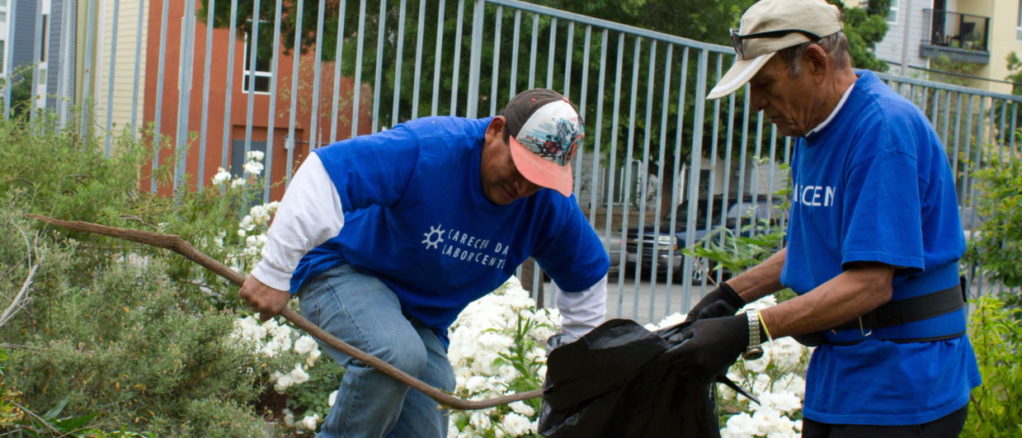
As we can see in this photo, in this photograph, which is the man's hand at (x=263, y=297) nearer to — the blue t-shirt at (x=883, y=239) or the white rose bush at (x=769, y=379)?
the blue t-shirt at (x=883, y=239)

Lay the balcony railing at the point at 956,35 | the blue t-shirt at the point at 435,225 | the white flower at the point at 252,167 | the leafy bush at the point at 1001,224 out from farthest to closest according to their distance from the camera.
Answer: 1. the balcony railing at the point at 956,35
2. the leafy bush at the point at 1001,224
3. the white flower at the point at 252,167
4. the blue t-shirt at the point at 435,225

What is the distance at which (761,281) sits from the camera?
9.41 feet

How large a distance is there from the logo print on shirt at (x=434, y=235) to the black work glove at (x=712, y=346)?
2.72 feet

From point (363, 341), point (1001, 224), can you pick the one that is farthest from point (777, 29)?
point (1001, 224)

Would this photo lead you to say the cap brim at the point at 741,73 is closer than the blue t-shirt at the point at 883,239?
No

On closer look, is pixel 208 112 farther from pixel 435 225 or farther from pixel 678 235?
pixel 678 235

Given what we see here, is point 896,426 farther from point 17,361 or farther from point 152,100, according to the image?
point 152,100

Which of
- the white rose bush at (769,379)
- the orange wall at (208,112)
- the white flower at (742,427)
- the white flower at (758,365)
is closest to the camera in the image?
the white flower at (742,427)

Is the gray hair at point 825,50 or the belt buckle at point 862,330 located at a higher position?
the gray hair at point 825,50

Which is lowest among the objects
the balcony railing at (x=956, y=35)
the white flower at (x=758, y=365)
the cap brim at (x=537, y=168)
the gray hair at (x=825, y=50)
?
the white flower at (x=758, y=365)

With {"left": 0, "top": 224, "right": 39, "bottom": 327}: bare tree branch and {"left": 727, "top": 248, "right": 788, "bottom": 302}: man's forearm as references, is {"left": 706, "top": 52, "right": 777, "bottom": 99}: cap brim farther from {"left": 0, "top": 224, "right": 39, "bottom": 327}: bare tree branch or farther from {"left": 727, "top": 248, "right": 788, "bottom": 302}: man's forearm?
{"left": 0, "top": 224, "right": 39, "bottom": 327}: bare tree branch

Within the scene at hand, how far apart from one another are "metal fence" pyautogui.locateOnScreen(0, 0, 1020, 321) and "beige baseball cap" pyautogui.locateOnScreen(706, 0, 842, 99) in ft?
7.64

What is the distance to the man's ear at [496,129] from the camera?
2.93 metres

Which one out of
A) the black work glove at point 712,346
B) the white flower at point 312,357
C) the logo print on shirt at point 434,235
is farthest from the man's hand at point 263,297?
the white flower at point 312,357
